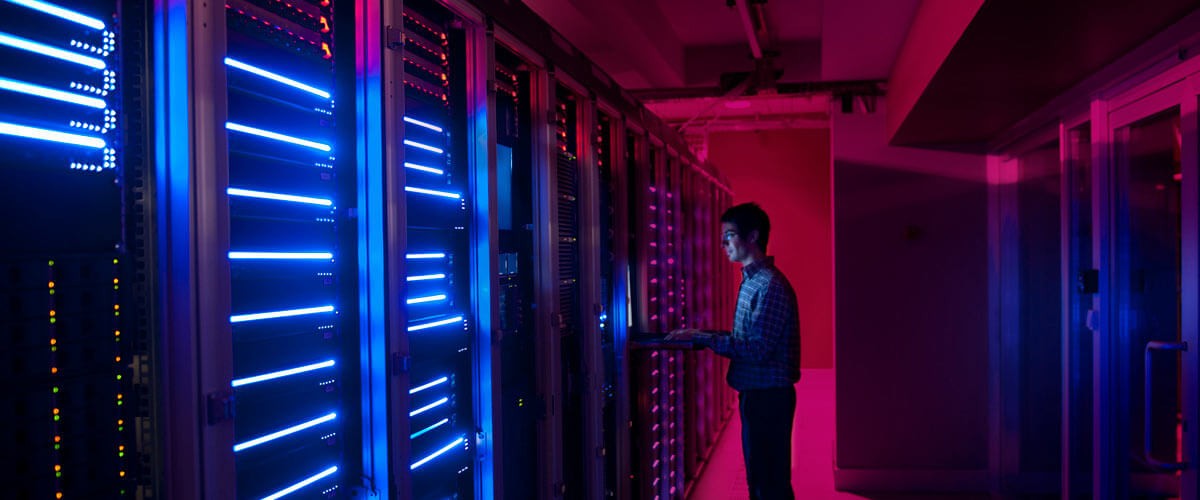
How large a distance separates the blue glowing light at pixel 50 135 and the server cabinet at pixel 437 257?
0.67 m

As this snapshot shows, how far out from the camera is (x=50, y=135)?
0.95 metres

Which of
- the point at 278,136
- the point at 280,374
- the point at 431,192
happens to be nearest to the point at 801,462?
the point at 431,192

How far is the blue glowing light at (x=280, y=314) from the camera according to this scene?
1241 millimetres

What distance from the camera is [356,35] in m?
1.56

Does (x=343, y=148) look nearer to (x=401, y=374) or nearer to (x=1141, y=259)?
(x=401, y=374)

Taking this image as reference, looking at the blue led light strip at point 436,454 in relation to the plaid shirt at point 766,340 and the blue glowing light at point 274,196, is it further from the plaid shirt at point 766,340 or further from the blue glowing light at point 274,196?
the plaid shirt at point 766,340

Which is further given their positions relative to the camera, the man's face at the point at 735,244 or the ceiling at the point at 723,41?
the ceiling at the point at 723,41

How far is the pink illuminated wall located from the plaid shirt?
6807 millimetres

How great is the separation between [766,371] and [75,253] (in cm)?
247

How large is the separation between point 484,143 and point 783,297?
1.48 metres

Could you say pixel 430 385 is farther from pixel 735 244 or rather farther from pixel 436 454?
pixel 735 244

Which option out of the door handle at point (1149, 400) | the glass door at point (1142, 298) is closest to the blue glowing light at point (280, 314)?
the door handle at point (1149, 400)

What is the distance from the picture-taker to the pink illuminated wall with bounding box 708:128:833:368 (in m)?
9.91

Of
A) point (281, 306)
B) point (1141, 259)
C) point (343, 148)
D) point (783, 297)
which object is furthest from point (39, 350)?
point (1141, 259)
